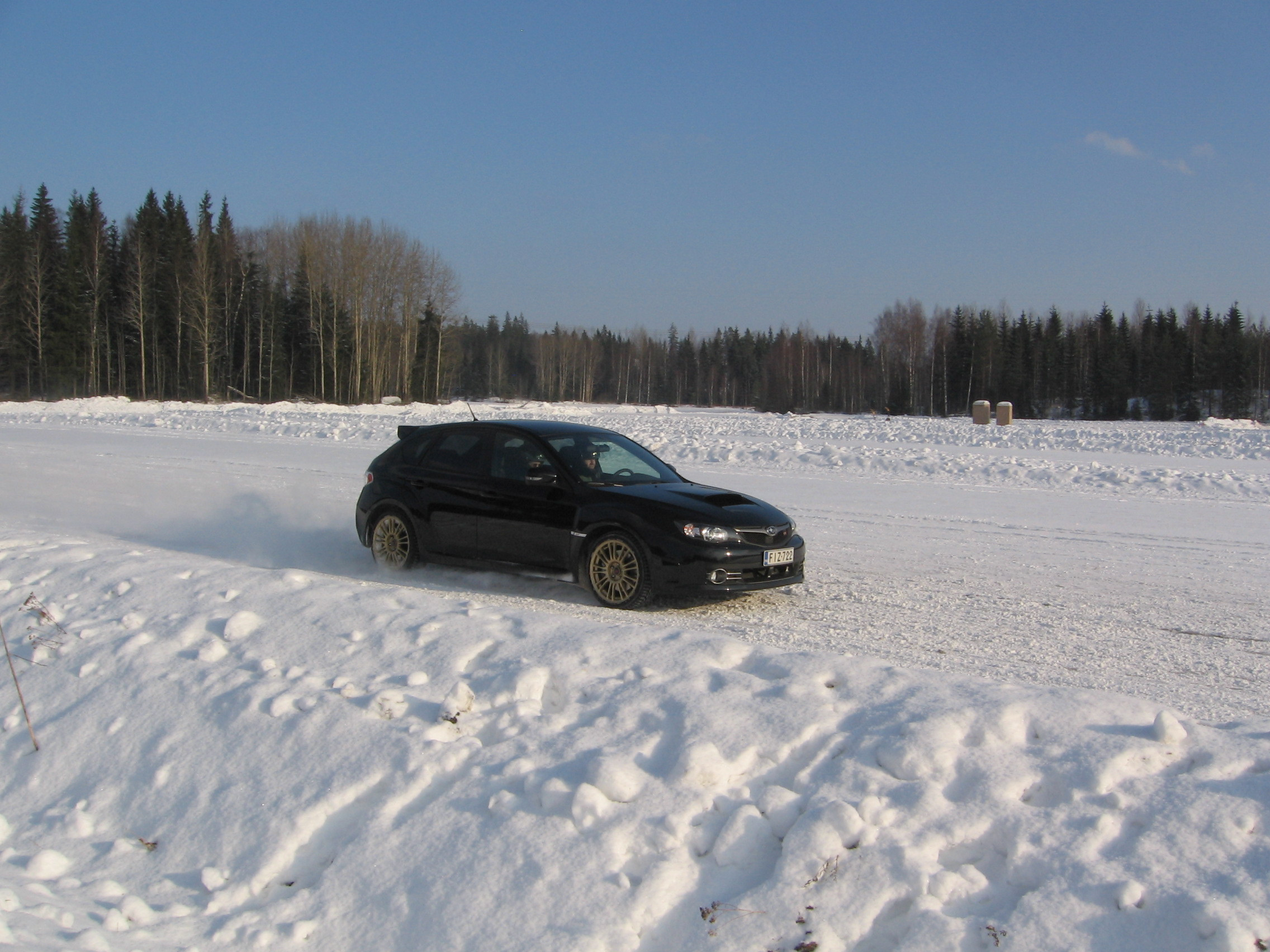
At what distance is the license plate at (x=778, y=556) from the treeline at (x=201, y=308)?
55258mm

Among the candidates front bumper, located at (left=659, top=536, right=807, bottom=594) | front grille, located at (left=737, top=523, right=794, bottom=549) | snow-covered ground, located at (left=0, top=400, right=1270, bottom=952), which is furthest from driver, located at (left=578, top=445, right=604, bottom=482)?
front grille, located at (left=737, top=523, right=794, bottom=549)

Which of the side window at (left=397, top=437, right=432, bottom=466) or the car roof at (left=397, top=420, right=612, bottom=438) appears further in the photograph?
the side window at (left=397, top=437, right=432, bottom=466)

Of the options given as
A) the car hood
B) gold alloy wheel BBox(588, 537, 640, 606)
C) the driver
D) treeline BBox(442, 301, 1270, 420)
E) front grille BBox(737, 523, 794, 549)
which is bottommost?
gold alloy wheel BBox(588, 537, 640, 606)

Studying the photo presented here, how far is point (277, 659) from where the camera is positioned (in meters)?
5.56

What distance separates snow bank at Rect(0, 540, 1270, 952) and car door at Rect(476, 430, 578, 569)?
6.85 feet

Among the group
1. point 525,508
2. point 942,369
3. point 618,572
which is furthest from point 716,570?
point 942,369

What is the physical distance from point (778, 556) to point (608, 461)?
1800 mm

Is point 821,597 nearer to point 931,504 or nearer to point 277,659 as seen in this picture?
point 277,659

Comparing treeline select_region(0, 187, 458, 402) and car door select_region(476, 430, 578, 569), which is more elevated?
treeline select_region(0, 187, 458, 402)

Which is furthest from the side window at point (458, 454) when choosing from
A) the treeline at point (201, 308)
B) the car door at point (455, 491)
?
the treeline at point (201, 308)

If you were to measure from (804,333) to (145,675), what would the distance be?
110m

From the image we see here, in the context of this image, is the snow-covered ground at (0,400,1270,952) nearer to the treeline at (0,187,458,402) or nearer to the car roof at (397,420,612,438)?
the car roof at (397,420,612,438)

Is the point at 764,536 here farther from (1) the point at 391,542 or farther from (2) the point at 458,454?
(1) the point at 391,542

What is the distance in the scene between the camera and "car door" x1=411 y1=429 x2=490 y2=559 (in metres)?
8.21
